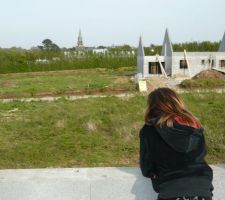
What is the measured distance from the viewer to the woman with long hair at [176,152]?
7.04 feet

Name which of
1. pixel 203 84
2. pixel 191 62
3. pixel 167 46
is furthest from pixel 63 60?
pixel 203 84

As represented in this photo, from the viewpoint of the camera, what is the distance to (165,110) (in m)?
2.22

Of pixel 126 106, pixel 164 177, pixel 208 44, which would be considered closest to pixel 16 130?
pixel 126 106

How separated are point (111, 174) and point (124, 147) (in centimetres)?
181

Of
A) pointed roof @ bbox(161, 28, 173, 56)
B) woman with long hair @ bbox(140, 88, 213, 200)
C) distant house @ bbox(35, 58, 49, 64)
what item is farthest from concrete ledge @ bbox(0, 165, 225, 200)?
distant house @ bbox(35, 58, 49, 64)

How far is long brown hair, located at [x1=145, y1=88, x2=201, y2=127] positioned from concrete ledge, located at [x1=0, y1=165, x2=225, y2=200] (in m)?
1.14

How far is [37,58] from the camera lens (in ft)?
144

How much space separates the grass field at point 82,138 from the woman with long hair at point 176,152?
7.83 feet

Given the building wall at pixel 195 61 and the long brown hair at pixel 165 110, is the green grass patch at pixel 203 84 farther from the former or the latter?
the long brown hair at pixel 165 110

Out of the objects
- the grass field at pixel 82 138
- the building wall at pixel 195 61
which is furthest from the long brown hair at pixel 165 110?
the building wall at pixel 195 61

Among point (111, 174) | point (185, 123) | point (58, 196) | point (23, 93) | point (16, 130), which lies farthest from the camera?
point (23, 93)

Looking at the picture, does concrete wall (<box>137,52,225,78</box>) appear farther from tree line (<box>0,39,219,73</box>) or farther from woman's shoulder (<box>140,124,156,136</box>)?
woman's shoulder (<box>140,124,156,136</box>)

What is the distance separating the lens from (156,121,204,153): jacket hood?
2.13 m

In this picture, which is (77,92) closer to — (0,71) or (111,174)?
(111,174)
